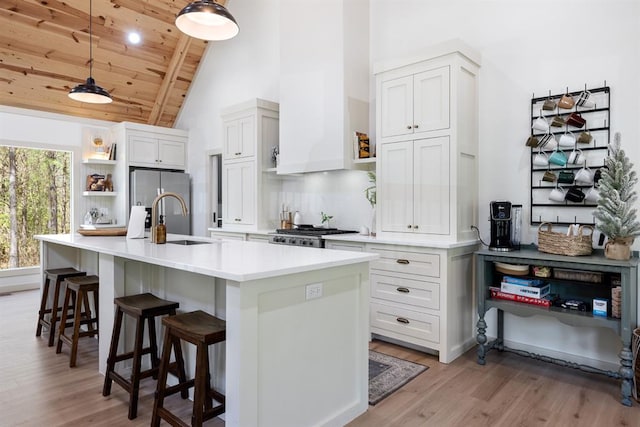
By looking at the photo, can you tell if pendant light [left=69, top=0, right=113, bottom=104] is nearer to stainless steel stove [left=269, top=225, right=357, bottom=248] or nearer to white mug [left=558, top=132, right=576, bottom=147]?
stainless steel stove [left=269, top=225, right=357, bottom=248]

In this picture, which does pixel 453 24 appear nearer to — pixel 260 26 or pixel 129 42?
pixel 260 26

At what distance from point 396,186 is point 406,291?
3.01 feet

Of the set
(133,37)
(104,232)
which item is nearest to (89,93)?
(104,232)

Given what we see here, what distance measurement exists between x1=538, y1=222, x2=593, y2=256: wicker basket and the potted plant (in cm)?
14

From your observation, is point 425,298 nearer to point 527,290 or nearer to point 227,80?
point 527,290

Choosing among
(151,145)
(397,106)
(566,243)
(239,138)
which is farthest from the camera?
(151,145)

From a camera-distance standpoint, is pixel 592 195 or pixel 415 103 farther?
pixel 415 103

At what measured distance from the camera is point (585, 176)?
3035 mm

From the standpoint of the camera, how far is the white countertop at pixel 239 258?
184 centimetres

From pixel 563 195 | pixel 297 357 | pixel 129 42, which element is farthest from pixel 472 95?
pixel 129 42

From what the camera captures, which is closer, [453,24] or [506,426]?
[506,426]

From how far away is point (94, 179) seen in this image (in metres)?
6.24

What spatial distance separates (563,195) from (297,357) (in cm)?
242

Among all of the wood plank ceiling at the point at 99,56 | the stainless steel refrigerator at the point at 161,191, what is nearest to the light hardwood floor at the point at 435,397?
the stainless steel refrigerator at the point at 161,191
